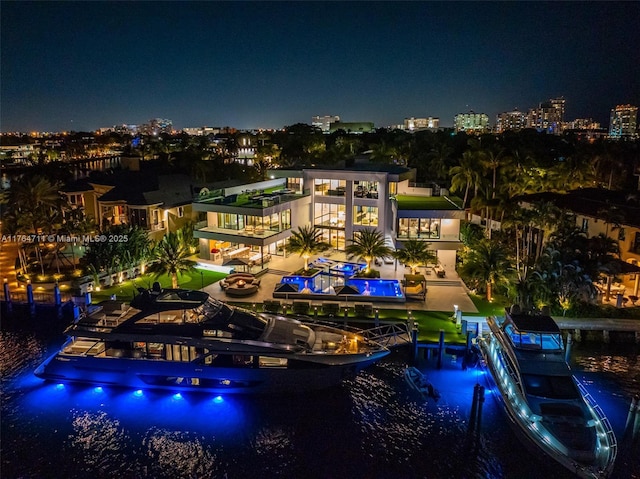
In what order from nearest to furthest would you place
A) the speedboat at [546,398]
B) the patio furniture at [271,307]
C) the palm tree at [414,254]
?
the speedboat at [546,398], the patio furniture at [271,307], the palm tree at [414,254]

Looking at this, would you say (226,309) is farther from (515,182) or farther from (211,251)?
(515,182)

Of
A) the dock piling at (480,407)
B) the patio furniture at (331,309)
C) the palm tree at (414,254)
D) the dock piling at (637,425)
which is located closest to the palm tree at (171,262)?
the patio furniture at (331,309)

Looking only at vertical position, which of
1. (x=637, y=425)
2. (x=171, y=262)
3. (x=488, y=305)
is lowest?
(x=637, y=425)

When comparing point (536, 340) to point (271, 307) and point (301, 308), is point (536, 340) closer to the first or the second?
point (301, 308)

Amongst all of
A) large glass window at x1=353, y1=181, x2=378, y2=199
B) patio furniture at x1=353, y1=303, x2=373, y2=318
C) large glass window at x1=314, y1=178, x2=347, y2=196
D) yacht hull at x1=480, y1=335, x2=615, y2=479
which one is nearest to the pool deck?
patio furniture at x1=353, y1=303, x2=373, y2=318

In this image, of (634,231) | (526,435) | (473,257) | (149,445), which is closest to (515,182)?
(634,231)

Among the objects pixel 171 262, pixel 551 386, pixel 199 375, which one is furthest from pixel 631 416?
pixel 171 262

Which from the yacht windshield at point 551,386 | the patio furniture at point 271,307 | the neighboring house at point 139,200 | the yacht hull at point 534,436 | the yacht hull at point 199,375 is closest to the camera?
the yacht hull at point 534,436

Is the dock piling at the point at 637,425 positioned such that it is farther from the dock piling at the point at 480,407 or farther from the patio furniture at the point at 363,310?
the patio furniture at the point at 363,310
